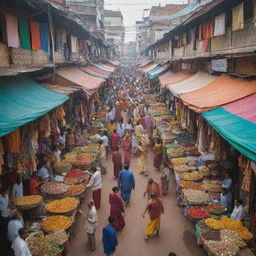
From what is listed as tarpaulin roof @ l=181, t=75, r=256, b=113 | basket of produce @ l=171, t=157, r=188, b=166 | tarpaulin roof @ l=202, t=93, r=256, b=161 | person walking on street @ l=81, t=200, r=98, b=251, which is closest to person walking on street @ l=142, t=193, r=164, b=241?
person walking on street @ l=81, t=200, r=98, b=251

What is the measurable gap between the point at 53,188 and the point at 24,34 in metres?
5.47

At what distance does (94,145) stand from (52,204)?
5.62 meters

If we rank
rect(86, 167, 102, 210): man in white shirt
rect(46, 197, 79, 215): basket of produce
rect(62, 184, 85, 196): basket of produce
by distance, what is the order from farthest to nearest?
1. rect(86, 167, 102, 210): man in white shirt
2. rect(62, 184, 85, 196): basket of produce
3. rect(46, 197, 79, 215): basket of produce

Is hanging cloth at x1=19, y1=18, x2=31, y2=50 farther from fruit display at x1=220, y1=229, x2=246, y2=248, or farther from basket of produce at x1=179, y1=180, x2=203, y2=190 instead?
fruit display at x1=220, y1=229, x2=246, y2=248

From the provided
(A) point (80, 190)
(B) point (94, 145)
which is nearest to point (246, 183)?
(A) point (80, 190)

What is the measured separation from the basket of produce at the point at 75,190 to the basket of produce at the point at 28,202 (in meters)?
1.18

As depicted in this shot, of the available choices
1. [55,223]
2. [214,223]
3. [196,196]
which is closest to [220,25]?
[196,196]

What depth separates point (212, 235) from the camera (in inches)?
252

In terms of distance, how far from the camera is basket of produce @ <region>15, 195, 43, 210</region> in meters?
6.89

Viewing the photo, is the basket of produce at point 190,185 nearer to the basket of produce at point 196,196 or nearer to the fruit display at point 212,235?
the basket of produce at point 196,196

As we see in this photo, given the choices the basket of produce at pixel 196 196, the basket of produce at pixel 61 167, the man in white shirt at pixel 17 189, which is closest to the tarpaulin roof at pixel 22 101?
the man in white shirt at pixel 17 189

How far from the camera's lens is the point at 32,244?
19.6ft

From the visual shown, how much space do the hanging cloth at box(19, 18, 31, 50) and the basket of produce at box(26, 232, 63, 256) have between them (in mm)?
6498

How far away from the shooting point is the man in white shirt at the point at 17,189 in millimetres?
7527
